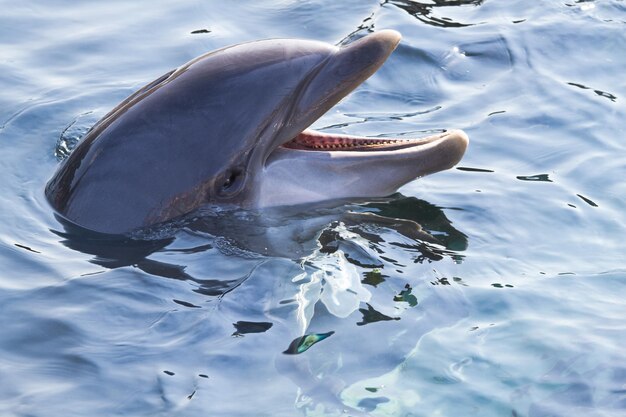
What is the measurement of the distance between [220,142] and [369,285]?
1324 mm

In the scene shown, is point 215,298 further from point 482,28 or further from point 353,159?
point 482,28

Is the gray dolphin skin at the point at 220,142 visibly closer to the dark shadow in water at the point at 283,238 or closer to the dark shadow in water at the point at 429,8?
the dark shadow in water at the point at 283,238

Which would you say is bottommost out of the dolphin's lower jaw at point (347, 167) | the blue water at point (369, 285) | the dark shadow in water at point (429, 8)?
the blue water at point (369, 285)

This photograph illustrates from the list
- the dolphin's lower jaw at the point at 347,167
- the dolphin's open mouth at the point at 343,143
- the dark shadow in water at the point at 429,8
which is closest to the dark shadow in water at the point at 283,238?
the dolphin's lower jaw at the point at 347,167

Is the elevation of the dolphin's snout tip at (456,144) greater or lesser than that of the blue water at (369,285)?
greater

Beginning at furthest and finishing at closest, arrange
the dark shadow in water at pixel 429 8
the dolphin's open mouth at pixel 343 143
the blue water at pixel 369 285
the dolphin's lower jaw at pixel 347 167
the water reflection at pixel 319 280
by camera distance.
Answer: the dark shadow in water at pixel 429 8 → the dolphin's open mouth at pixel 343 143 → the dolphin's lower jaw at pixel 347 167 → the water reflection at pixel 319 280 → the blue water at pixel 369 285

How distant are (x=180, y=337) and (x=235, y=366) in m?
0.44

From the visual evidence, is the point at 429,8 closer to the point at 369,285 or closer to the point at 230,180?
the point at 230,180

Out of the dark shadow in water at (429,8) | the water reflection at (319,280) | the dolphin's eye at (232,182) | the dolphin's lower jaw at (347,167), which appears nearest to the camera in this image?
the water reflection at (319,280)

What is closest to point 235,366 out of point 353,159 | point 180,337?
point 180,337

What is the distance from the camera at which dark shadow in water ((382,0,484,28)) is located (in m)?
11.5

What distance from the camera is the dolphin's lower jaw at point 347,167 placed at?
742cm

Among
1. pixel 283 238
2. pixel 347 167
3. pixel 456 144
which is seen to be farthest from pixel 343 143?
pixel 283 238

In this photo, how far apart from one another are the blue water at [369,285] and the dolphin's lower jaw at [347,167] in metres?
0.19
